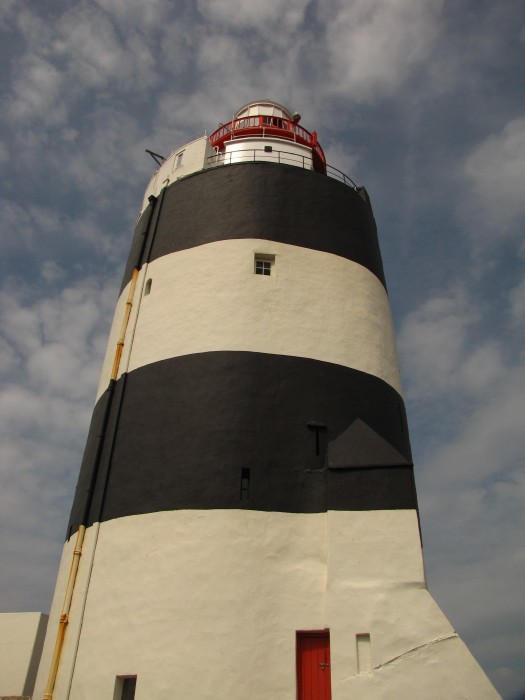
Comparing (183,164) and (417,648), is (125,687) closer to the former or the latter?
(417,648)

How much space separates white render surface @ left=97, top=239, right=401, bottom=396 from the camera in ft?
40.8

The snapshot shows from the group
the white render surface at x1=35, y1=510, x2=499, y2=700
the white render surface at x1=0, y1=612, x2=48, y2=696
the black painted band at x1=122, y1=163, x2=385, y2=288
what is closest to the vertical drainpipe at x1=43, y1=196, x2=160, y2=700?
the white render surface at x1=35, y1=510, x2=499, y2=700

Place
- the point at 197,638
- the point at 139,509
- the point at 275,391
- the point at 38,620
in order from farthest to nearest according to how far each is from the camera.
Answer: the point at 38,620 → the point at 275,391 → the point at 139,509 → the point at 197,638

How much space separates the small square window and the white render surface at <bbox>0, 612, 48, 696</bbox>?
910 centimetres

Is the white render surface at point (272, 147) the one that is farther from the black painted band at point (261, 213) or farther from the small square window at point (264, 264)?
the small square window at point (264, 264)

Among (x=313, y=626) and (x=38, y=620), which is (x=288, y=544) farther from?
(x=38, y=620)

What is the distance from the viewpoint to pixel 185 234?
14.4 metres

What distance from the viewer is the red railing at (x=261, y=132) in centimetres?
1984

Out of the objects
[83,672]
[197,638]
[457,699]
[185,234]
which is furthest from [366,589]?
[185,234]

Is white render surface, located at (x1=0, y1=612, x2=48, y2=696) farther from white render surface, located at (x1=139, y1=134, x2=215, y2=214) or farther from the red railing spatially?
the red railing

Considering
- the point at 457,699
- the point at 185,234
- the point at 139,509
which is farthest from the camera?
the point at 185,234

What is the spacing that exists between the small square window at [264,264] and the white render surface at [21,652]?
9.10 meters

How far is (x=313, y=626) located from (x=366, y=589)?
1051 millimetres

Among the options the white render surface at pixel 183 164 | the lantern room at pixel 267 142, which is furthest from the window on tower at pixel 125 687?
the lantern room at pixel 267 142
